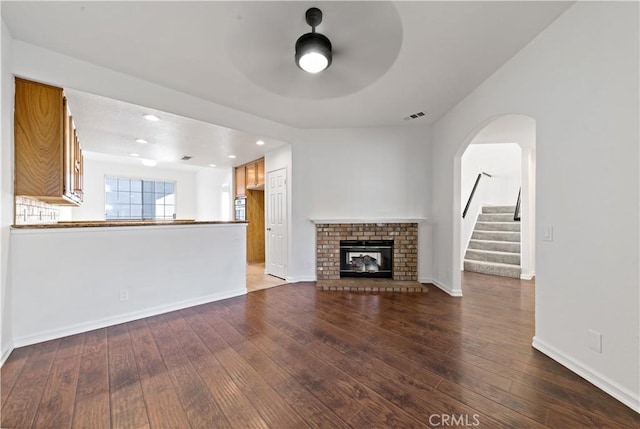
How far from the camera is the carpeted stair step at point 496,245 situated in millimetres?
5024

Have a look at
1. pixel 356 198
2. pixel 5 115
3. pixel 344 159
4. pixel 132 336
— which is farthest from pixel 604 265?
pixel 5 115

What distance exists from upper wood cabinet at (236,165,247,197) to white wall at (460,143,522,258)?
5554 mm

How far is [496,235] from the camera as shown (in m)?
5.52

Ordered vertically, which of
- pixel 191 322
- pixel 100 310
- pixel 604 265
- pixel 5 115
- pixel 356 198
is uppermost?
pixel 5 115

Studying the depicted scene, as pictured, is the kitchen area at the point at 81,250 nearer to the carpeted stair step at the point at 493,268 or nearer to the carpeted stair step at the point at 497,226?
the carpeted stair step at the point at 493,268

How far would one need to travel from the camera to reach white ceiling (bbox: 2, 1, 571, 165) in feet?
6.29

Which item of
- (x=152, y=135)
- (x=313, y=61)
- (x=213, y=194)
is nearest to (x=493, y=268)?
(x=313, y=61)

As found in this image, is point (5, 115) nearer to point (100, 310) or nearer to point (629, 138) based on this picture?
point (100, 310)

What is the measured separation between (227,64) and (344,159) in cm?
244

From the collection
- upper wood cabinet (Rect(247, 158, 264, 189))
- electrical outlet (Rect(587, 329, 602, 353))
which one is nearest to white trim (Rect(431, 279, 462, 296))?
electrical outlet (Rect(587, 329, 602, 353))

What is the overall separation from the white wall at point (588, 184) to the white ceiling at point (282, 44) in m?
0.35

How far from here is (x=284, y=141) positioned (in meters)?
4.34

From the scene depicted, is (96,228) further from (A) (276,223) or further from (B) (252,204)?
(B) (252,204)

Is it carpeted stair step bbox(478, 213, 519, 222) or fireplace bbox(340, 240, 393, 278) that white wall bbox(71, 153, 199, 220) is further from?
carpeted stair step bbox(478, 213, 519, 222)
